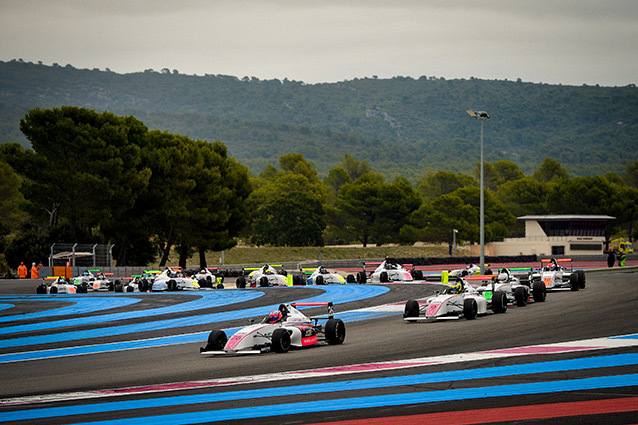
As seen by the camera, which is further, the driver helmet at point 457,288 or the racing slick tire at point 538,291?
the racing slick tire at point 538,291

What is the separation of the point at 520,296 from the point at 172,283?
23.1 metres

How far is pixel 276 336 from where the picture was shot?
1638 centimetres

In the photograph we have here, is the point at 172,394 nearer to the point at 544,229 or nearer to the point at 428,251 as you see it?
the point at 428,251

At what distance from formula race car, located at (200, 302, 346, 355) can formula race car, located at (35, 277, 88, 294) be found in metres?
26.9

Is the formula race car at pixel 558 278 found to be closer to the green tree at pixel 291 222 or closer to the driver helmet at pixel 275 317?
the driver helmet at pixel 275 317

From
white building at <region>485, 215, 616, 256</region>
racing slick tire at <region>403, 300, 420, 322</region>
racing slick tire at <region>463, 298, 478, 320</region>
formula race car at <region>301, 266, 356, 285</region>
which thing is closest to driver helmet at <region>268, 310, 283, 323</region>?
racing slick tire at <region>403, 300, 420, 322</region>

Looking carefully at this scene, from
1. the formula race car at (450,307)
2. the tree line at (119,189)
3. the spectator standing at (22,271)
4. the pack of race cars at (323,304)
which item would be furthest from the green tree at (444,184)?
the formula race car at (450,307)

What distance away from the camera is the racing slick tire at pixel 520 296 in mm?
25531

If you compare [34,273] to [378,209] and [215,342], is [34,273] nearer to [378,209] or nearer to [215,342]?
[215,342]

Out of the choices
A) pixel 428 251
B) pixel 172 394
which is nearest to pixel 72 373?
pixel 172 394

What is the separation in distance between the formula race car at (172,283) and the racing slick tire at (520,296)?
22380mm

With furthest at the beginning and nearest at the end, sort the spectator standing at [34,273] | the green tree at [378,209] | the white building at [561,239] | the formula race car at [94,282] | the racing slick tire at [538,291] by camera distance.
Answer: the green tree at [378,209] < the white building at [561,239] < the spectator standing at [34,273] < the formula race car at [94,282] < the racing slick tire at [538,291]

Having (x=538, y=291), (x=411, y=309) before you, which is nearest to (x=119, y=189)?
(x=538, y=291)

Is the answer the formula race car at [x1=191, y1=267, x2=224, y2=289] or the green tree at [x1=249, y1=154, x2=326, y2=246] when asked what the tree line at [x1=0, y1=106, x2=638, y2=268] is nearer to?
the formula race car at [x1=191, y1=267, x2=224, y2=289]
